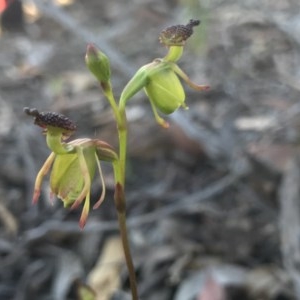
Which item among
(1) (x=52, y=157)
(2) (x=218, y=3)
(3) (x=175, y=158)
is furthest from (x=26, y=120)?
(1) (x=52, y=157)

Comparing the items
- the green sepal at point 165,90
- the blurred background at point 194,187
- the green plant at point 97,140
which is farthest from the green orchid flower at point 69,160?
the blurred background at point 194,187

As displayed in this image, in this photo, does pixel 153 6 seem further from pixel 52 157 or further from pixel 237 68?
pixel 52 157

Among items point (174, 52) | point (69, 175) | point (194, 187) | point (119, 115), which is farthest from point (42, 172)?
point (194, 187)

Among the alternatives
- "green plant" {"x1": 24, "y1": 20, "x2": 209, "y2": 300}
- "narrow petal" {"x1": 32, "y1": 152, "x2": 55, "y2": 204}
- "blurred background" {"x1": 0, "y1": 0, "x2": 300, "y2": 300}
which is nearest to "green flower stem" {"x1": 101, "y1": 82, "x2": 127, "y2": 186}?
"green plant" {"x1": 24, "y1": 20, "x2": 209, "y2": 300}

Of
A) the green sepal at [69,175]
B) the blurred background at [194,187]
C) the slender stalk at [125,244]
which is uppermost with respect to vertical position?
→ the green sepal at [69,175]

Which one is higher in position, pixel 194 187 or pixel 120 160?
pixel 120 160

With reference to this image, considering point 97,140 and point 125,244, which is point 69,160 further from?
point 125,244

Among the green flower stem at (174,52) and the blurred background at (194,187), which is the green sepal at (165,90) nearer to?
the green flower stem at (174,52)
